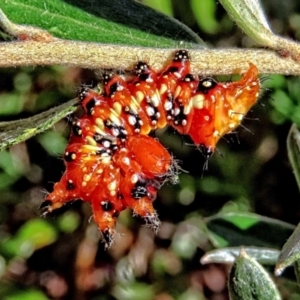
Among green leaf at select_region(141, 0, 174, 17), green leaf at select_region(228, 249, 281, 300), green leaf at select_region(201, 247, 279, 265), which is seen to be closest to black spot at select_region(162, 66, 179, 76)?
green leaf at select_region(228, 249, 281, 300)

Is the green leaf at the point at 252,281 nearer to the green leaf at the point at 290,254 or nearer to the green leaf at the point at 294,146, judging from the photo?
the green leaf at the point at 290,254

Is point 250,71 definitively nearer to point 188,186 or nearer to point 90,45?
point 90,45

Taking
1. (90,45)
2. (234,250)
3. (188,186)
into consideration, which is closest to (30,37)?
(90,45)

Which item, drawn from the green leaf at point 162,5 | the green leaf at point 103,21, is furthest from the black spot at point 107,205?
the green leaf at point 162,5

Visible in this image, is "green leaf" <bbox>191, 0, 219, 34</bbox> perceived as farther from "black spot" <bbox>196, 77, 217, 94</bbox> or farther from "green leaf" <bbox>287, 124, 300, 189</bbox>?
"black spot" <bbox>196, 77, 217, 94</bbox>

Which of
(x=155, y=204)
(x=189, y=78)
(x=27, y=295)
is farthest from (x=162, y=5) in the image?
(x=27, y=295)

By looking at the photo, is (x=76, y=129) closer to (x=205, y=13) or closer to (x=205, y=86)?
(x=205, y=86)
